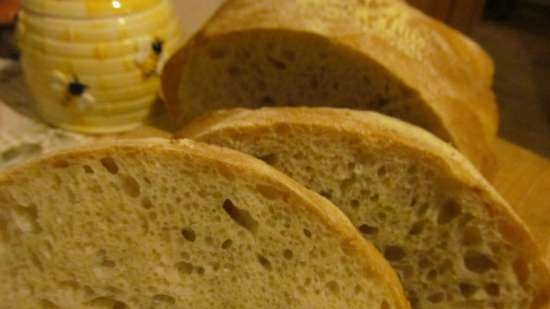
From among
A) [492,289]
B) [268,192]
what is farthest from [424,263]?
[268,192]

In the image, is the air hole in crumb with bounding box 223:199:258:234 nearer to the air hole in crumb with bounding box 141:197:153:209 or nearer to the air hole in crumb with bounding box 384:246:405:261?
the air hole in crumb with bounding box 141:197:153:209

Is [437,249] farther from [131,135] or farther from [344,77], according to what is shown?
[131,135]

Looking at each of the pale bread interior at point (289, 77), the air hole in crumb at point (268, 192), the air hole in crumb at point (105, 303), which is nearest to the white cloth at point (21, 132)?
the pale bread interior at point (289, 77)

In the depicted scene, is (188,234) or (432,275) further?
(432,275)

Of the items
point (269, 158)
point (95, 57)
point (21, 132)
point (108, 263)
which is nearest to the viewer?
point (108, 263)

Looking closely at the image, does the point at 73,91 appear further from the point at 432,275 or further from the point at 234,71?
the point at 432,275

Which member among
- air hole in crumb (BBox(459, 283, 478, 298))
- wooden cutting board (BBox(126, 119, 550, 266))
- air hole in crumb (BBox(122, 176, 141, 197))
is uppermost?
air hole in crumb (BBox(122, 176, 141, 197))

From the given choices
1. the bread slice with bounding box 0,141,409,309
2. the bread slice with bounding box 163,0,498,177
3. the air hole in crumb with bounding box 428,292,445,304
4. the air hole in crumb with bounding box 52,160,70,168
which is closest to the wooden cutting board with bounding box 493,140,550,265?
the bread slice with bounding box 163,0,498,177
